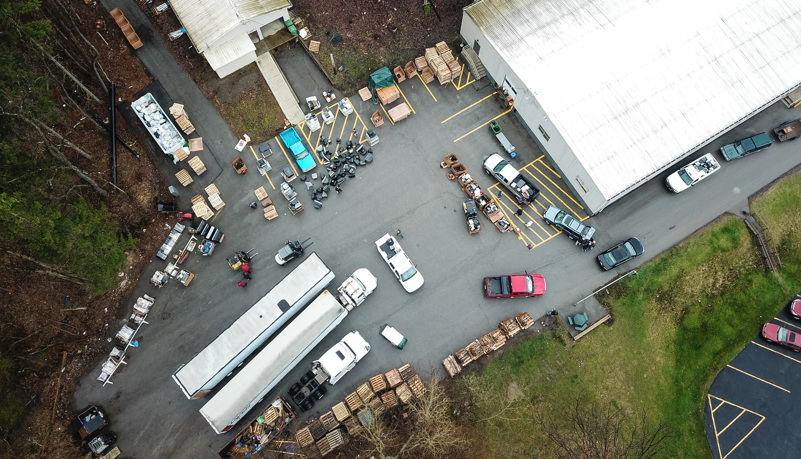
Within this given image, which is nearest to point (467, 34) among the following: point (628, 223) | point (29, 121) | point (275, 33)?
point (275, 33)

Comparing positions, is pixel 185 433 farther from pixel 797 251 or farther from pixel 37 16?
pixel 797 251

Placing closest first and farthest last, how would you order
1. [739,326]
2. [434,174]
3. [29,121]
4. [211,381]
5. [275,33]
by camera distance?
1. [29,121]
2. [211,381]
3. [739,326]
4. [434,174]
5. [275,33]

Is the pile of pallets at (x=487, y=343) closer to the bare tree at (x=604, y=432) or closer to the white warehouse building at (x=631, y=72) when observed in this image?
the bare tree at (x=604, y=432)

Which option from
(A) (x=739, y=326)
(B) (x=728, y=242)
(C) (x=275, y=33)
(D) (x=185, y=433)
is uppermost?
(C) (x=275, y=33)

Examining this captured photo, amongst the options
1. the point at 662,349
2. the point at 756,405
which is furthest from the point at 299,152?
the point at 756,405

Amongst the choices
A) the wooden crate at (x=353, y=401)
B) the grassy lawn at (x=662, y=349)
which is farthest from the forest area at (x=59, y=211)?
the grassy lawn at (x=662, y=349)

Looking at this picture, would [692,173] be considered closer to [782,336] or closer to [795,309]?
[795,309]

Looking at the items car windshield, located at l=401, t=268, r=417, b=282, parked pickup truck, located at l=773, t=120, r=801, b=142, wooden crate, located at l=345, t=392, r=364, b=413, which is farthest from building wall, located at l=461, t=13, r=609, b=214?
wooden crate, located at l=345, t=392, r=364, b=413
